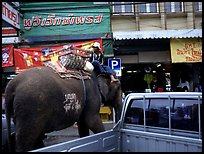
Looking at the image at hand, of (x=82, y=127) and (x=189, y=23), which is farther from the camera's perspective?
(x=189, y=23)

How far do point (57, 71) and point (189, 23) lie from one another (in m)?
9.16

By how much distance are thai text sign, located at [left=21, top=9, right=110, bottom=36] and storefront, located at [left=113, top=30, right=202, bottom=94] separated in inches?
42.0

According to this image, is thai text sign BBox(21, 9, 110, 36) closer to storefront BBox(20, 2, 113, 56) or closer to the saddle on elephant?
storefront BBox(20, 2, 113, 56)

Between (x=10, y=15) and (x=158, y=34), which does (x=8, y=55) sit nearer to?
(x=10, y=15)

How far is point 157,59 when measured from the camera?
1330cm

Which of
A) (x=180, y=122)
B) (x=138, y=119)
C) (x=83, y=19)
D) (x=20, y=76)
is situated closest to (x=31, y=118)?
(x=20, y=76)

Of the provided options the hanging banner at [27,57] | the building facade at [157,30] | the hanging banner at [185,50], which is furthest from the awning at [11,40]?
the hanging banner at [185,50]

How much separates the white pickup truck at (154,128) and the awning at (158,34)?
7.87 meters

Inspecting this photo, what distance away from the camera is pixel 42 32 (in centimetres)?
1309

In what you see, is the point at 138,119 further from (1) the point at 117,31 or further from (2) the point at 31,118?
(1) the point at 117,31

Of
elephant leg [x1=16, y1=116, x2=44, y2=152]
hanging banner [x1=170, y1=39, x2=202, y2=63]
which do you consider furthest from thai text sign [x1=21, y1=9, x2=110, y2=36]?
elephant leg [x1=16, y1=116, x2=44, y2=152]

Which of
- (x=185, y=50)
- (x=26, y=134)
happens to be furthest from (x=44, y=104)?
(x=185, y=50)

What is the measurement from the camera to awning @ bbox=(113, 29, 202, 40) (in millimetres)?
12242

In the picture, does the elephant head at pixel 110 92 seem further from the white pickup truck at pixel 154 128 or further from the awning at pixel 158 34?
the awning at pixel 158 34
